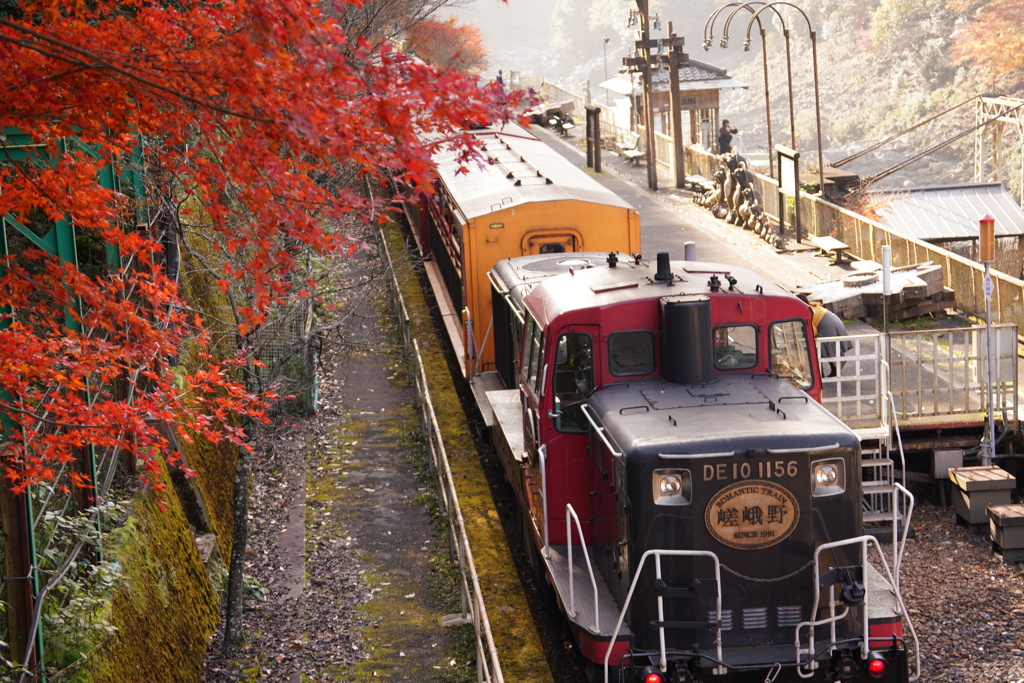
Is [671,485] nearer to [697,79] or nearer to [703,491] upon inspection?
[703,491]

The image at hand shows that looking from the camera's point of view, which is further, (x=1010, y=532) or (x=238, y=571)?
(x=1010, y=532)

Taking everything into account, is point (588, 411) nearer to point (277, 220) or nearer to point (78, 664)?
point (277, 220)

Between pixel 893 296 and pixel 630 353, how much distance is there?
33.3ft

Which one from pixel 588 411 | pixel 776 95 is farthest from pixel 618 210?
pixel 776 95

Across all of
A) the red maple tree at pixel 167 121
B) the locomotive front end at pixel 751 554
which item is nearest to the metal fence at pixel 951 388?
the locomotive front end at pixel 751 554

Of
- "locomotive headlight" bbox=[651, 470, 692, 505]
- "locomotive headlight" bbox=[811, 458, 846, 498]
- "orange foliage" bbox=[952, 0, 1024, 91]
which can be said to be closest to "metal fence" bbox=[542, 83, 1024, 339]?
"locomotive headlight" bbox=[811, 458, 846, 498]

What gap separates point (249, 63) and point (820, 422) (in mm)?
4756

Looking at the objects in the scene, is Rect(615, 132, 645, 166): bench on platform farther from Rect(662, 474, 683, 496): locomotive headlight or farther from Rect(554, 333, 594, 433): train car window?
Rect(662, 474, 683, 496): locomotive headlight

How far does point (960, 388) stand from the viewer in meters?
14.3

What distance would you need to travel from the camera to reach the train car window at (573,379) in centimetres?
902

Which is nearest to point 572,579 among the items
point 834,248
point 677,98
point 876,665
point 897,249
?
point 876,665

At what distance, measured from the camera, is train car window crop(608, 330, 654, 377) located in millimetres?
8875

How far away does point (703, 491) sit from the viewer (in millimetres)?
7625

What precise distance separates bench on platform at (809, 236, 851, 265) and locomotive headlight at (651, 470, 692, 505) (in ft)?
51.2
